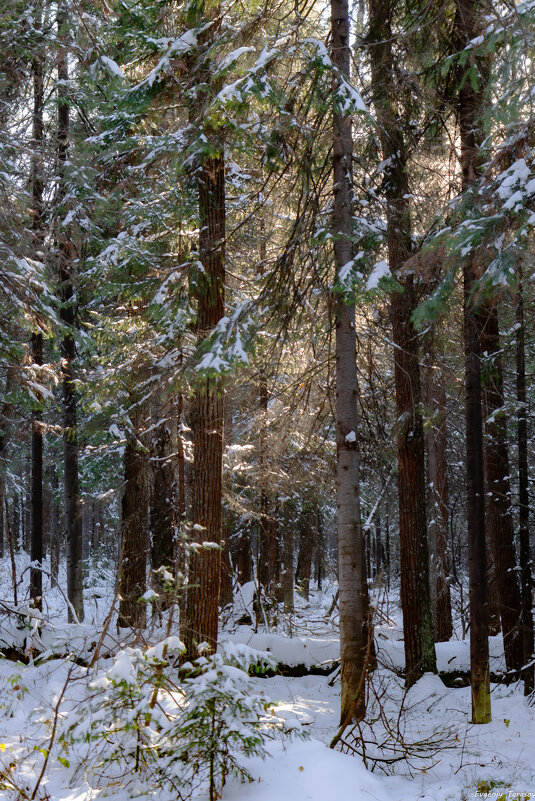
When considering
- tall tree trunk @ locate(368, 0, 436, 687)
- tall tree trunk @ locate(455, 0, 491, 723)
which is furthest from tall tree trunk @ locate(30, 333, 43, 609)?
tall tree trunk @ locate(455, 0, 491, 723)

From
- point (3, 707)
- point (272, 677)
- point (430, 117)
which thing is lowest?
point (272, 677)

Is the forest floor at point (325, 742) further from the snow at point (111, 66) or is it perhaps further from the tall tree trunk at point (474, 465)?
the snow at point (111, 66)

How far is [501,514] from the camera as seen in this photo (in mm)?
10453

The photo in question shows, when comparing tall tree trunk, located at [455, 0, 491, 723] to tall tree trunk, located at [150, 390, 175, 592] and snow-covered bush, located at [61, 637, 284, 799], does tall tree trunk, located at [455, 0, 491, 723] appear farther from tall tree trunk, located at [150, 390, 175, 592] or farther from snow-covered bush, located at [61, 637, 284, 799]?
tall tree trunk, located at [150, 390, 175, 592]

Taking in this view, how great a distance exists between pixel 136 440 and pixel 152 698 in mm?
8327

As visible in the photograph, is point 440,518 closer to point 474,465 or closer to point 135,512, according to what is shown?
point 135,512

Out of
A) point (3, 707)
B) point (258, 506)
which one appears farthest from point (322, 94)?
point (258, 506)

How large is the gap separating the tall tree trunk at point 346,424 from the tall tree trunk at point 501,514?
347 cm

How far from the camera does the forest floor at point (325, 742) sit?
14.6 ft

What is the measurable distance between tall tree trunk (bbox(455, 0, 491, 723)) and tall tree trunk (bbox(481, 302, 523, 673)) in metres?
2.15

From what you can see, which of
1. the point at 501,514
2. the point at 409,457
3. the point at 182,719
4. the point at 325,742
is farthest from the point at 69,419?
the point at 182,719

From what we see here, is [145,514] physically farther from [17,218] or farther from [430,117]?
[430,117]

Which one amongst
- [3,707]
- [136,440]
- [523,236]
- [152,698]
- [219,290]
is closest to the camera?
[152,698]

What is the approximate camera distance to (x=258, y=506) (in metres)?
16.0
